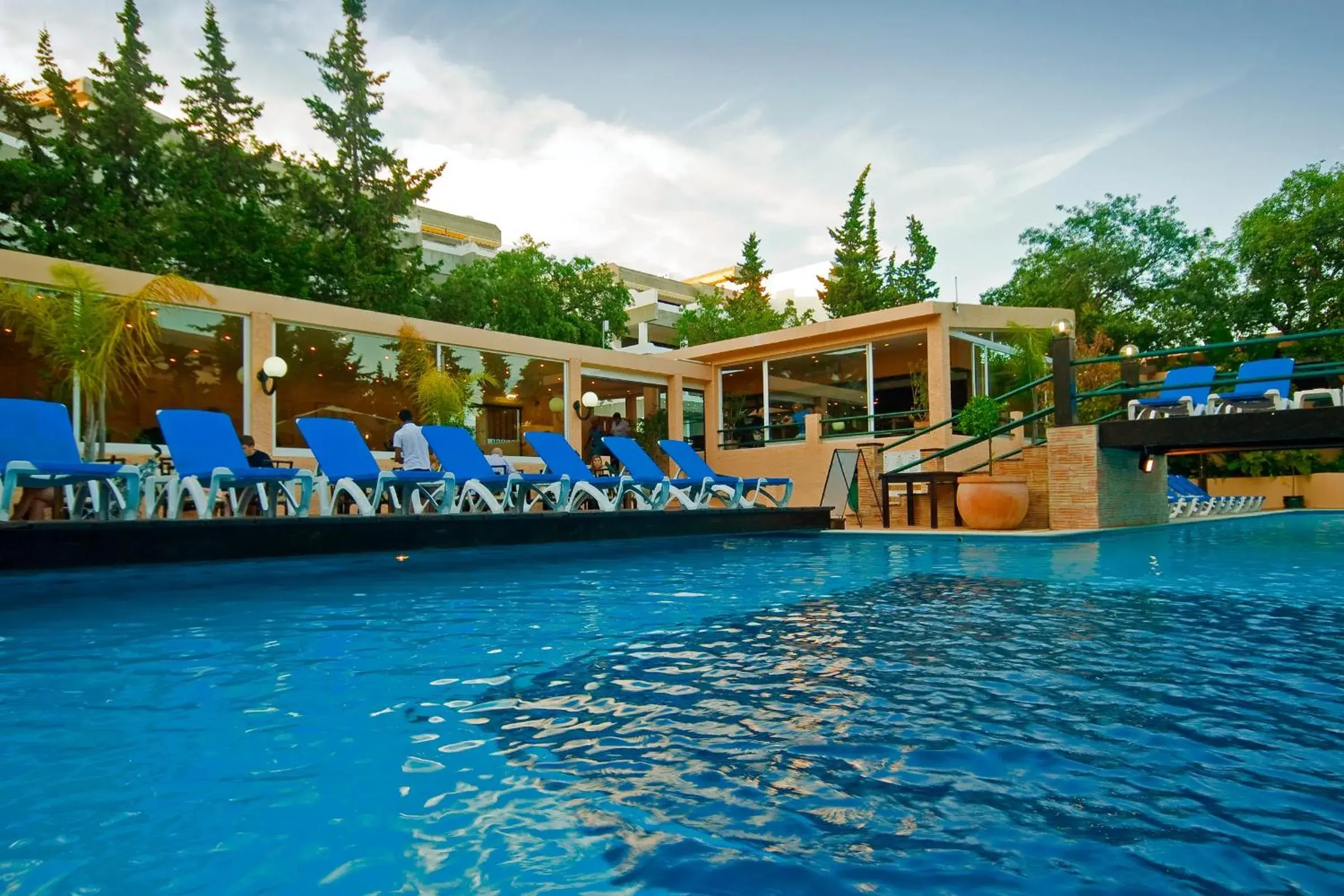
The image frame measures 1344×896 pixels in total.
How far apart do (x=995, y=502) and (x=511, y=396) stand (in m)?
9.01

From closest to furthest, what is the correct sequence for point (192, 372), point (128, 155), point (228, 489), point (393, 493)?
1. point (228, 489)
2. point (393, 493)
3. point (192, 372)
4. point (128, 155)

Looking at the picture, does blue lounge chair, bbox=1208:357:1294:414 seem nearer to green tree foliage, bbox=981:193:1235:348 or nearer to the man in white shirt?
the man in white shirt

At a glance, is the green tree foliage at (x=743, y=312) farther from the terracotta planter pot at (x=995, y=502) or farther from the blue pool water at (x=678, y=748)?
the blue pool water at (x=678, y=748)

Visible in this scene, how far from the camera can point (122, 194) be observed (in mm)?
21484

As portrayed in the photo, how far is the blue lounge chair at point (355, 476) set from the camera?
26.7 feet

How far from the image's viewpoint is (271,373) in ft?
38.5

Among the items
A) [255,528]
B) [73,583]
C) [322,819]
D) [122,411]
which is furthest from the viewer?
[122,411]

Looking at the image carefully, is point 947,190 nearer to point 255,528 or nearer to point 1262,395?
point 1262,395

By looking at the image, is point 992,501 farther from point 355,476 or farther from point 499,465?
point 355,476

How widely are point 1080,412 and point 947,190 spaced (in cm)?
669

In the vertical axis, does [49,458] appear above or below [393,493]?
above

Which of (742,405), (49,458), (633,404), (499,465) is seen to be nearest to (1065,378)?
(499,465)

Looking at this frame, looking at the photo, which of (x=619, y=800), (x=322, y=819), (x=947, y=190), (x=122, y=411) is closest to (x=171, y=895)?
(x=322, y=819)

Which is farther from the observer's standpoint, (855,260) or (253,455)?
(855,260)
